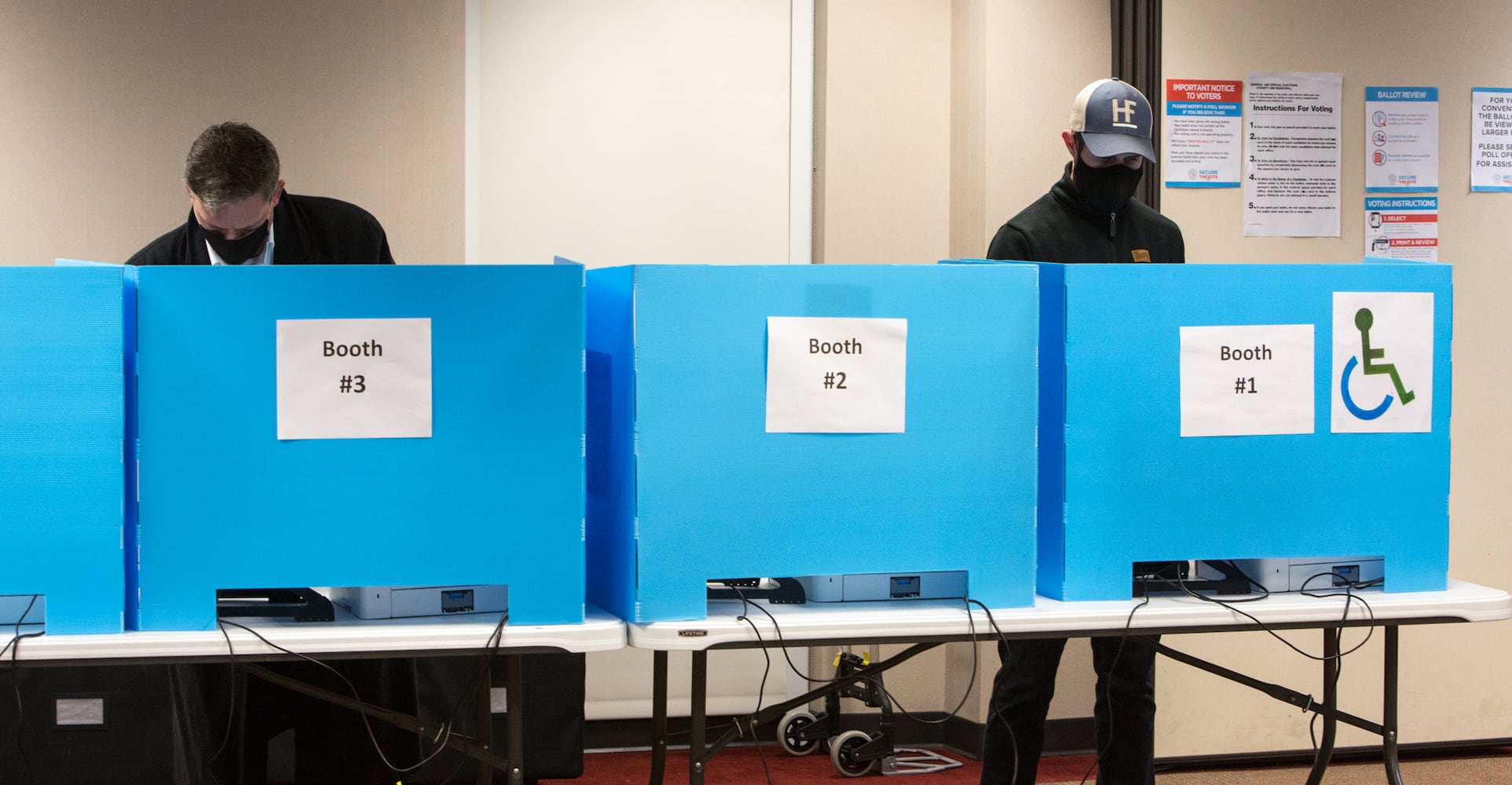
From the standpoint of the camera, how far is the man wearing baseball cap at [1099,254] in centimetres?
230

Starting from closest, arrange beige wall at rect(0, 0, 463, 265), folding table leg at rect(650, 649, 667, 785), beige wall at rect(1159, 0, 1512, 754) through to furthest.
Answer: folding table leg at rect(650, 649, 667, 785), beige wall at rect(0, 0, 463, 265), beige wall at rect(1159, 0, 1512, 754)

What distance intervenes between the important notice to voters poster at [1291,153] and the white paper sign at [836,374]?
77.3 inches

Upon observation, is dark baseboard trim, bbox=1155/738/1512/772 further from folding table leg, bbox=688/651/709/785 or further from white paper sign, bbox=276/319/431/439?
white paper sign, bbox=276/319/431/439

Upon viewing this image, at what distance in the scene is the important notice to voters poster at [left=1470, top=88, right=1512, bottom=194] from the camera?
322cm

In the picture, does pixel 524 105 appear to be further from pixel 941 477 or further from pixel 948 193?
pixel 941 477

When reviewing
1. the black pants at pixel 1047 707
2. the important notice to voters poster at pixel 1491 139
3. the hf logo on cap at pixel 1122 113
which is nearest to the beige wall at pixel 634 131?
the hf logo on cap at pixel 1122 113

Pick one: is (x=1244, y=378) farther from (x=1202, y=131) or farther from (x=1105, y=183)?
(x=1202, y=131)

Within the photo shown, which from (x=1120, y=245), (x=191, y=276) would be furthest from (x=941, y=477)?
(x=1120, y=245)

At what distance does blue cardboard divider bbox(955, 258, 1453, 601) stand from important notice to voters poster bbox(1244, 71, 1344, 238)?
58.7 inches

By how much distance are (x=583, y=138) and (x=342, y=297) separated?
6.30 ft

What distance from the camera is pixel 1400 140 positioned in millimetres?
3193

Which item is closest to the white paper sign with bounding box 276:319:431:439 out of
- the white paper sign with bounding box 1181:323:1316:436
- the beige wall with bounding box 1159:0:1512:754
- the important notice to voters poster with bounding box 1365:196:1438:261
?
the white paper sign with bounding box 1181:323:1316:436

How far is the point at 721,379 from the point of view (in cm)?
152

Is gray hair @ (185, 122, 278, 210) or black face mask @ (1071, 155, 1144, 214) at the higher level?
black face mask @ (1071, 155, 1144, 214)
